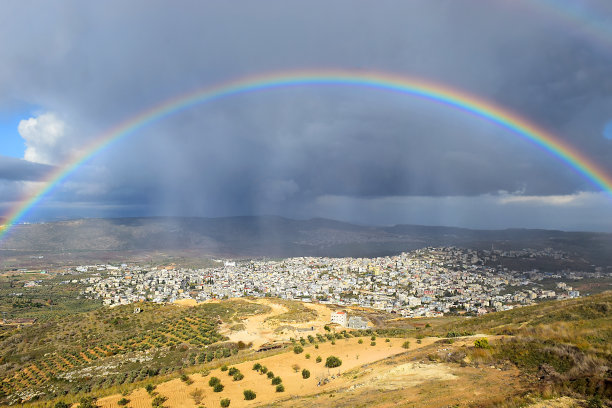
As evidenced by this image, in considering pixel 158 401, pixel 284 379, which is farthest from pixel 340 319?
pixel 158 401

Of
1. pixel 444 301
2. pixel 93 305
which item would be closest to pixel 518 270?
pixel 444 301

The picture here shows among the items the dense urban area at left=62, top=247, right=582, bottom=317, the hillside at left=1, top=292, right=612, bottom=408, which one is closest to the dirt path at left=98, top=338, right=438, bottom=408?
the hillside at left=1, top=292, right=612, bottom=408

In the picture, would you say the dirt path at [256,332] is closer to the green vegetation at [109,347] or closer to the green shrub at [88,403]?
the green vegetation at [109,347]

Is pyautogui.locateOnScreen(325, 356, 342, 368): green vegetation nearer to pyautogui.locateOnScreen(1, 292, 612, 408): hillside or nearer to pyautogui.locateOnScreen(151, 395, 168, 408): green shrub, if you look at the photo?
pyautogui.locateOnScreen(1, 292, 612, 408): hillside

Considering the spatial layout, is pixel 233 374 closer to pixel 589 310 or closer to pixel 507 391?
pixel 507 391

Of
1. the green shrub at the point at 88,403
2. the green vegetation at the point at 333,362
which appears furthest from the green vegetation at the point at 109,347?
the green vegetation at the point at 333,362

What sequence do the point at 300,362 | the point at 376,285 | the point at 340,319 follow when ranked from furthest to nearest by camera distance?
the point at 376,285 → the point at 340,319 → the point at 300,362

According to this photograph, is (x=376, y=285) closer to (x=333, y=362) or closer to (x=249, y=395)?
(x=333, y=362)

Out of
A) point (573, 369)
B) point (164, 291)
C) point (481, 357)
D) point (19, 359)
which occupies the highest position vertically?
point (573, 369)
